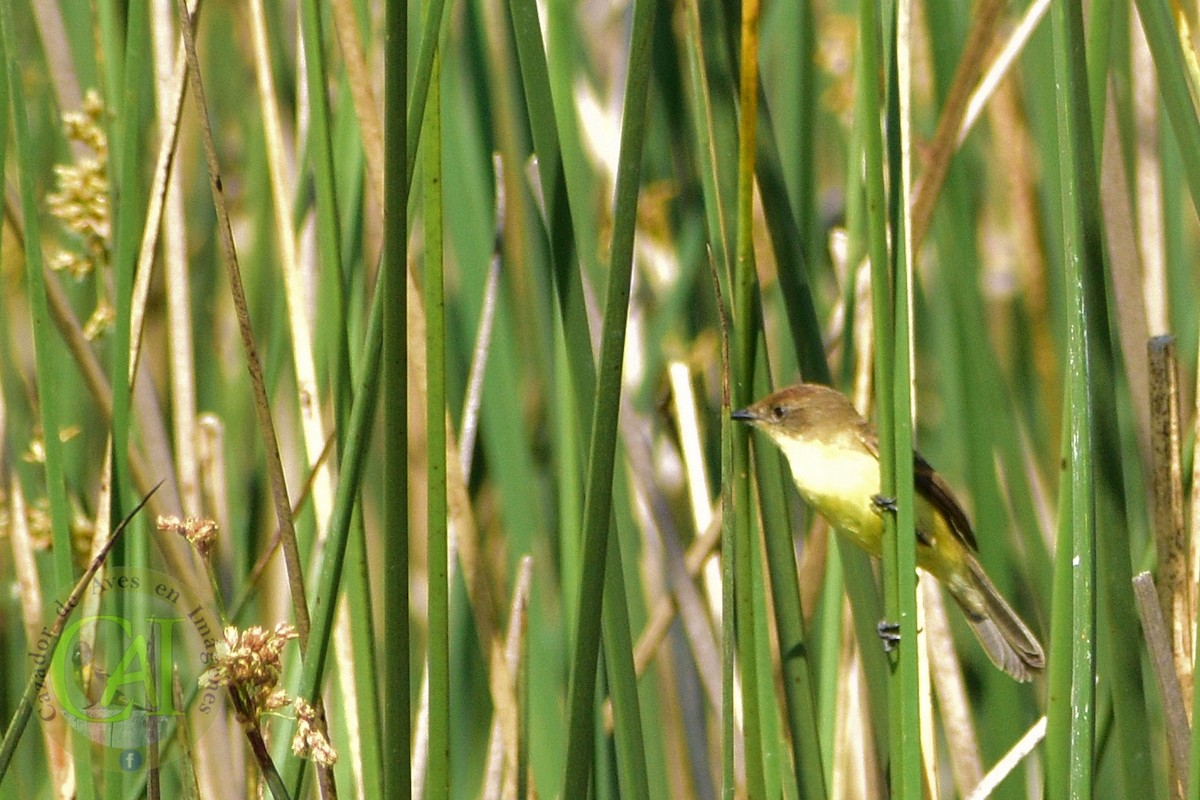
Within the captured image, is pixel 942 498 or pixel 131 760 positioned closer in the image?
pixel 131 760

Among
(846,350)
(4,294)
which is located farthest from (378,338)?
(4,294)

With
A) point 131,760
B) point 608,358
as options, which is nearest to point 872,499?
point 608,358

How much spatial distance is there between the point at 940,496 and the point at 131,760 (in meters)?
1.25

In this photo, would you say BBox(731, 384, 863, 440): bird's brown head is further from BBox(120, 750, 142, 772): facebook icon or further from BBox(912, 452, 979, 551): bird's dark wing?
BBox(120, 750, 142, 772): facebook icon

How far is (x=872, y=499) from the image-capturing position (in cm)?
180

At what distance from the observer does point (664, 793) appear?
1.92 metres

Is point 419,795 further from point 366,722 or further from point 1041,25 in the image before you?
point 1041,25

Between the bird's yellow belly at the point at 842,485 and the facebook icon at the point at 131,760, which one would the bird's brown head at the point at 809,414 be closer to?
the bird's yellow belly at the point at 842,485

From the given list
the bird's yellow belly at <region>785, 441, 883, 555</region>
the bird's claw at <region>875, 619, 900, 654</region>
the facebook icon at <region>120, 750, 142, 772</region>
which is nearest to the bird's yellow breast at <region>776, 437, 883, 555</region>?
the bird's yellow belly at <region>785, 441, 883, 555</region>

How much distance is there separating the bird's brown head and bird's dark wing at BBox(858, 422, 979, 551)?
37mm

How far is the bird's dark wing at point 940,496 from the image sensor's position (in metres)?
2.04

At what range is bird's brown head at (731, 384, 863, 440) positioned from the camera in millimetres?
1852

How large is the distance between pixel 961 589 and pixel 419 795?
0.94 metres

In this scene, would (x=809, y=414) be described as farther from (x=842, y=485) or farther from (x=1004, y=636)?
(x=1004, y=636)
